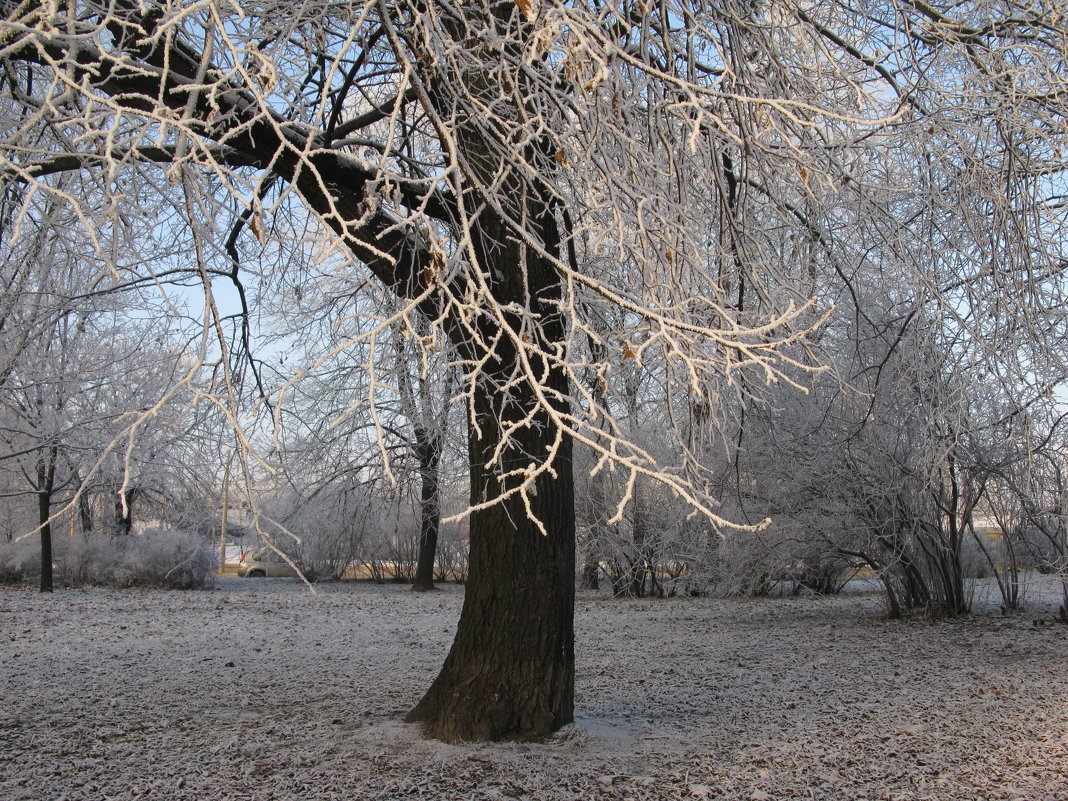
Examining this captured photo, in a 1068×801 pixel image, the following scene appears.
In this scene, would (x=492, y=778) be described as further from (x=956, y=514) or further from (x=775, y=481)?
(x=956, y=514)

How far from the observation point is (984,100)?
4.89 metres

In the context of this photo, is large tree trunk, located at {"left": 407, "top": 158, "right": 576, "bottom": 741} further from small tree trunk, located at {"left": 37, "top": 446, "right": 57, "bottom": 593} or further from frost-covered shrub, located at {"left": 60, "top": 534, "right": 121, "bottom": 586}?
frost-covered shrub, located at {"left": 60, "top": 534, "right": 121, "bottom": 586}

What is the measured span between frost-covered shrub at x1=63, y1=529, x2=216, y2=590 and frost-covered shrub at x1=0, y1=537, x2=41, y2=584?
0.92 m

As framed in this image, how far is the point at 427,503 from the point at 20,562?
28.5ft

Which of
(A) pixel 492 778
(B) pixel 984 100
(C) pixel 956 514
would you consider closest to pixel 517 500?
(A) pixel 492 778

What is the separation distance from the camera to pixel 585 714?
5.25 m

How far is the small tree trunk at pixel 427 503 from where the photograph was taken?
13454mm

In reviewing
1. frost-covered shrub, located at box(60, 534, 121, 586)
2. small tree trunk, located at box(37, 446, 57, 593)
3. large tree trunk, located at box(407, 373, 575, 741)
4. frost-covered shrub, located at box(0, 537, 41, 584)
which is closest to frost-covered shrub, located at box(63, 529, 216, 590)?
frost-covered shrub, located at box(60, 534, 121, 586)

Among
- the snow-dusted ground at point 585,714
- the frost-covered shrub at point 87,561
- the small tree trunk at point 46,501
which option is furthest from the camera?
the frost-covered shrub at point 87,561

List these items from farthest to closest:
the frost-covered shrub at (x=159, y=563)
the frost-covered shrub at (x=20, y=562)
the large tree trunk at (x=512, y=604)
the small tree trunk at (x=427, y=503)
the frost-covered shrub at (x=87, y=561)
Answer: the frost-covered shrub at (x=20, y=562) → the frost-covered shrub at (x=159, y=563) → the frost-covered shrub at (x=87, y=561) → the small tree trunk at (x=427, y=503) → the large tree trunk at (x=512, y=604)

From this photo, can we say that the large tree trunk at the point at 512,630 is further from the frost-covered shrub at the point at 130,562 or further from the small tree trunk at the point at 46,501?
the frost-covered shrub at the point at 130,562

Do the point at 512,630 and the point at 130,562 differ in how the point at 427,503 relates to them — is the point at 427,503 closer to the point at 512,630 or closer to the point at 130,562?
the point at 130,562

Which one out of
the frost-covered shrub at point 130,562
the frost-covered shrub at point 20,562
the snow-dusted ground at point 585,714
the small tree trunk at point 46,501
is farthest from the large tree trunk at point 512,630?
the frost-covered shrub at point 20,562

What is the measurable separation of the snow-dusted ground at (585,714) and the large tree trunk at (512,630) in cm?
15
